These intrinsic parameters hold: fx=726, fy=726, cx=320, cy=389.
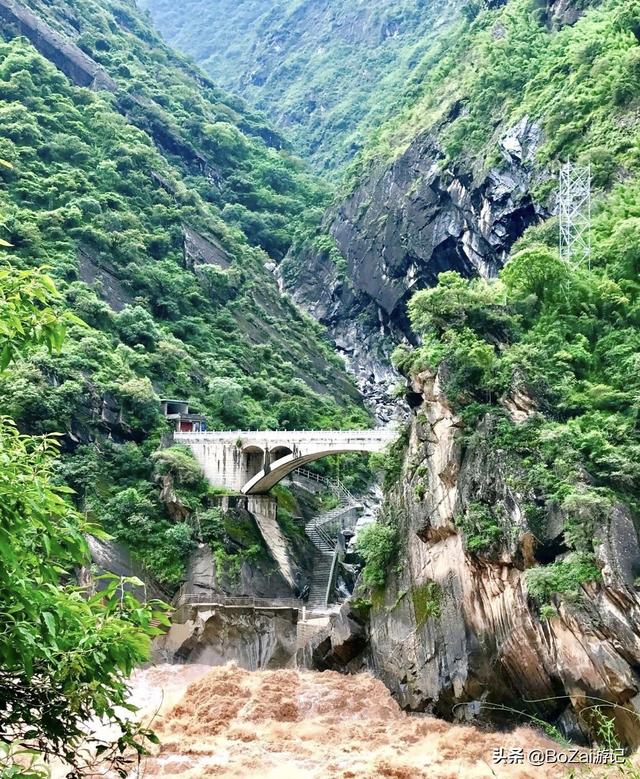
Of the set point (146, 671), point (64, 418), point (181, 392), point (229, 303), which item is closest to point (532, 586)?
point (146, 671)

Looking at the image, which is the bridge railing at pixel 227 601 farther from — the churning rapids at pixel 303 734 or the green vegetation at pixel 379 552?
the green vegetation at pixel 379 552

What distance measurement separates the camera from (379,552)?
2688 centimetres

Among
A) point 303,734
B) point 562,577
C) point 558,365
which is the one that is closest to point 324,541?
point 303,734

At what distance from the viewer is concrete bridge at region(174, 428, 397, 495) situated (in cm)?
3662

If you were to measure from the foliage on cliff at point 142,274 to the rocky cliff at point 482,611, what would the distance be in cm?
1342

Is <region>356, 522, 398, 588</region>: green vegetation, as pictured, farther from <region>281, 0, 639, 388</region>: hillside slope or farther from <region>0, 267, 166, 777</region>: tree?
<region>0, 267, 166, 777</region>: tree

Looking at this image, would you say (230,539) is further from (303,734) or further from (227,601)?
(303,734)

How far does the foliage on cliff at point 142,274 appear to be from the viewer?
1443 inches

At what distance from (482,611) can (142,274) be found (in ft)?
132

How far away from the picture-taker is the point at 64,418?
35719 mm

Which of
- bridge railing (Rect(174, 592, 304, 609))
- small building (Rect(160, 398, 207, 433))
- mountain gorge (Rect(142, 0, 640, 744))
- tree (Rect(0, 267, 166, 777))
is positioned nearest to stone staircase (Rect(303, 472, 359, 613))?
bridge railing (Rect(174, 592, 304, 609))

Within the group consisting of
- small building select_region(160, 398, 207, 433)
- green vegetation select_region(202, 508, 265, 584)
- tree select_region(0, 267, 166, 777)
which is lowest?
green vegetation select_region(202, 508, 265, 584)

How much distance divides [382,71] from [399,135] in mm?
45961

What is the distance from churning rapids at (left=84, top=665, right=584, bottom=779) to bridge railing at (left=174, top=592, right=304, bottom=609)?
14.7 feet
